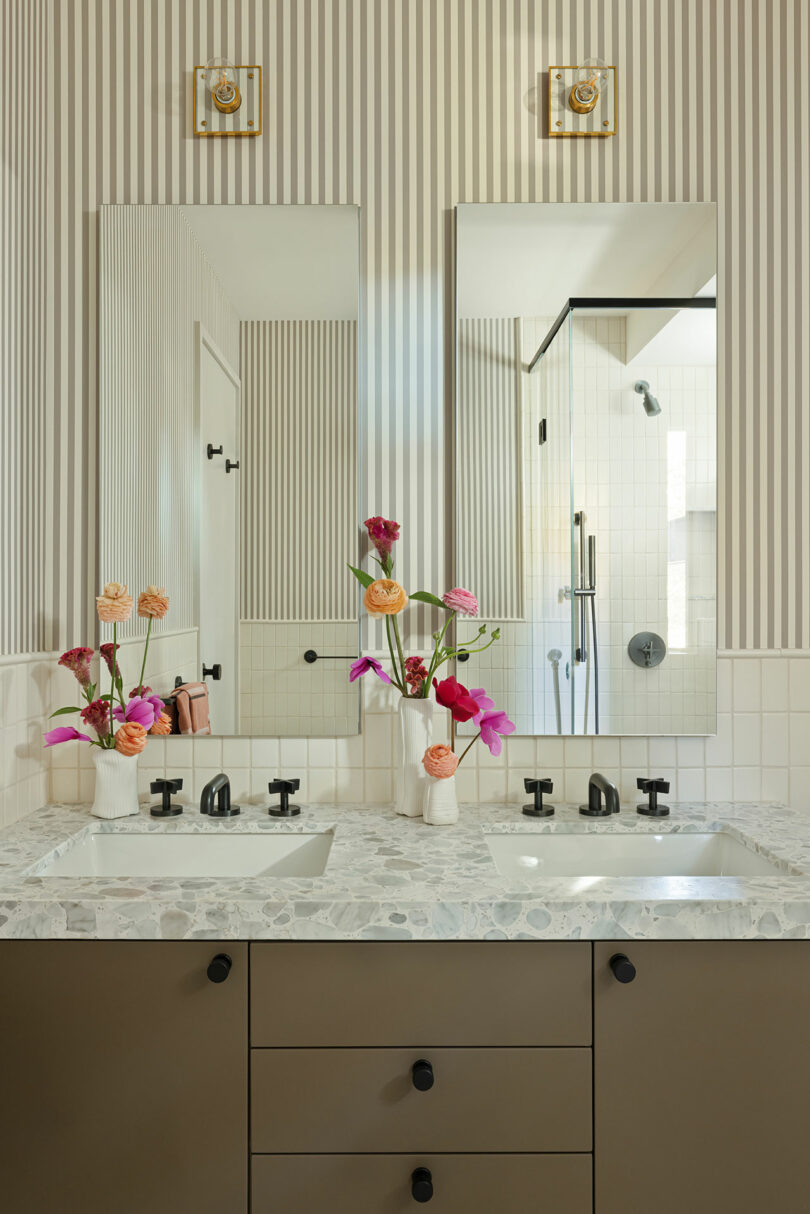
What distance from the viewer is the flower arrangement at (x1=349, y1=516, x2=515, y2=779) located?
1634 mm

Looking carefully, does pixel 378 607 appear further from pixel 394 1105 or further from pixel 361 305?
pixel 394 1105

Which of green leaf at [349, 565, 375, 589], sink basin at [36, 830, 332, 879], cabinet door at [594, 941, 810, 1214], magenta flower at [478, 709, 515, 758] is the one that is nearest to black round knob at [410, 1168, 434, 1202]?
cabinet door at [594, 941, 810, 1214]

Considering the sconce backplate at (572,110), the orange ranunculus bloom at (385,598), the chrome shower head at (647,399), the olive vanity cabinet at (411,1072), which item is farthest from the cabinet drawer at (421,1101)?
the sconce backplate at (572,110)

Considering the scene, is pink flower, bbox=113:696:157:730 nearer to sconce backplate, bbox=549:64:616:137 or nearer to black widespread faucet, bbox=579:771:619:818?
black widespread faucet, bbox=579:771:619:818

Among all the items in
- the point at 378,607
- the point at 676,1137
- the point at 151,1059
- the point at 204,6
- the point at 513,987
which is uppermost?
the point at 204,6

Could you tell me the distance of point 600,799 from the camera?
175 cm

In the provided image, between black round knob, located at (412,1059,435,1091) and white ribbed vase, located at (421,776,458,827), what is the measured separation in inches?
18.8

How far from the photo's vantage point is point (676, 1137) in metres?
1.26

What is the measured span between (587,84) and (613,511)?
0.91 metres

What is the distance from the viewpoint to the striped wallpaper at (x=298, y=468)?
1.84 m

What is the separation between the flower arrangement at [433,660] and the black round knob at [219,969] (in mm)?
525

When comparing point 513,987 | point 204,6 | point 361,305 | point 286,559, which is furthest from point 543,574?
point 204,6

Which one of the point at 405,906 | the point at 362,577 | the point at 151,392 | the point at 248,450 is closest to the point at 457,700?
the point at 362,577

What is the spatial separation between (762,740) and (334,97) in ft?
5.51
